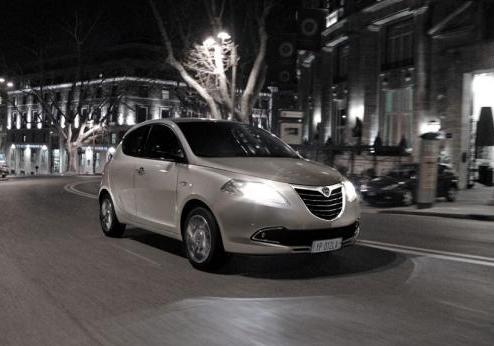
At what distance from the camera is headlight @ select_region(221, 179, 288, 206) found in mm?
6270

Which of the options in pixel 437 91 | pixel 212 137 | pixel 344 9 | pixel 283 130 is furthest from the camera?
pixel 344 9

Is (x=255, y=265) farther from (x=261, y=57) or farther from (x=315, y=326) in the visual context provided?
(x=261, y=57)

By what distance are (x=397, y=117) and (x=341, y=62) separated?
27.1 feet

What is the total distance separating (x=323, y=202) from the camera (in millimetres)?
6465

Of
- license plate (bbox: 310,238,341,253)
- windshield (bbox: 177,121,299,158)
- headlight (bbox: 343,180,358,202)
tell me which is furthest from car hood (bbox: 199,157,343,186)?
license plate (bbox: 310,238,341,253)

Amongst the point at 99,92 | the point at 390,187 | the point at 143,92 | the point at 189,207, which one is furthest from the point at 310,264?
the point at 143,92

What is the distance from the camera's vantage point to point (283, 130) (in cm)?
2183

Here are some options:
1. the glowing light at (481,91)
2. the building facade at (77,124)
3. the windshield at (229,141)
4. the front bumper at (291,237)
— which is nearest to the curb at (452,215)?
the windshield at (229,141)

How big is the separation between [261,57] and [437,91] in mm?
8567

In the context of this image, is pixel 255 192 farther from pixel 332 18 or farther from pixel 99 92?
pixel 99 92

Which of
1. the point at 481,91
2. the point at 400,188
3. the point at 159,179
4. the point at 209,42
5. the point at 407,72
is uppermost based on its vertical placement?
the point at 209,42

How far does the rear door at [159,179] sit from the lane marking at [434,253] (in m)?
3.04

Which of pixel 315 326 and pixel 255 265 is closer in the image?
pixel 315 326

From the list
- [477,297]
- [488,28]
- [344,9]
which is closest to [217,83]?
[344,9]
